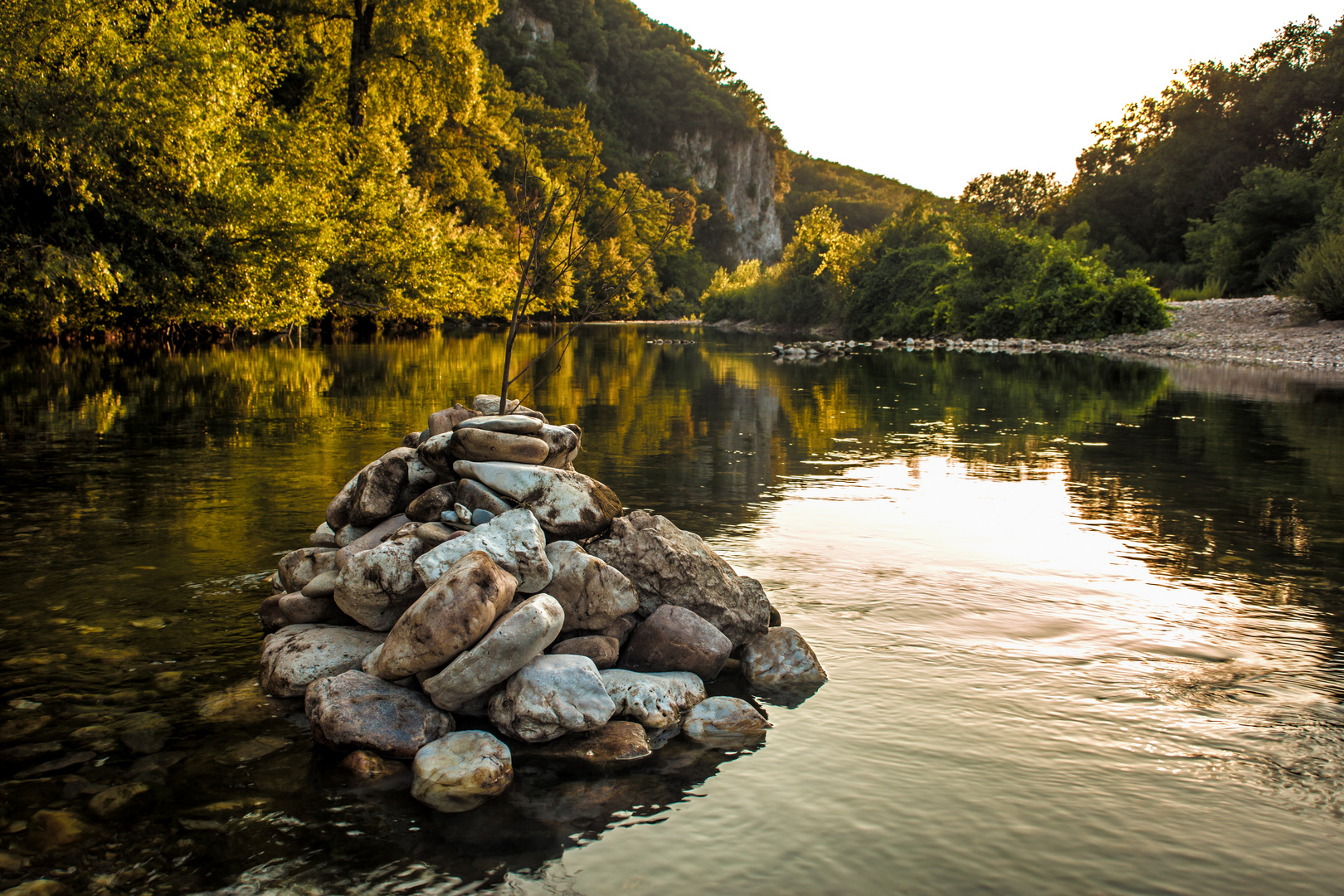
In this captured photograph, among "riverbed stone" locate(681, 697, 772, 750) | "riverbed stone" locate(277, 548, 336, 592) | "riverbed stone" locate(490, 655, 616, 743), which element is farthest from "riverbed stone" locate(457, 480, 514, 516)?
"riverbed stone" locate(681, 697, 772, 750)

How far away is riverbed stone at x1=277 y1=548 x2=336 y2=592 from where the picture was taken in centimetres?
591

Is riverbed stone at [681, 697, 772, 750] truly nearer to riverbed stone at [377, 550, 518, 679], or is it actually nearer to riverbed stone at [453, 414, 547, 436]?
riverbed stone at [377, 550, 518, 679]

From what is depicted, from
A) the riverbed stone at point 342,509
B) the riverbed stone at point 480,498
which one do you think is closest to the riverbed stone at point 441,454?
the riverbed stone at point 480,498

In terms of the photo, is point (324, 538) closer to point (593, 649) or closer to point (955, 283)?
point (593, 649)

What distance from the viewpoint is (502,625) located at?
4.70m

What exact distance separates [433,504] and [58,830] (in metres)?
2.74

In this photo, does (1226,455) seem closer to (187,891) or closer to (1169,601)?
(1169,601)

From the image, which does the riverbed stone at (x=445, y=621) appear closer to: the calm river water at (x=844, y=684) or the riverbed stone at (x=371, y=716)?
the riverbed stone at (x=371, y=716)

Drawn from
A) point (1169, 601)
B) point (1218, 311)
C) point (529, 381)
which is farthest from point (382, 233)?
point (1218, 311)

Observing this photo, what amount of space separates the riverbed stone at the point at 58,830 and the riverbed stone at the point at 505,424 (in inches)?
124

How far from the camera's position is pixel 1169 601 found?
257 inches

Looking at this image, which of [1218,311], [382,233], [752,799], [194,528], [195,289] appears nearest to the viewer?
[752,799]

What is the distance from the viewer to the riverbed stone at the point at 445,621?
462 cm

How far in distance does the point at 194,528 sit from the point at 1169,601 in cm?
758
